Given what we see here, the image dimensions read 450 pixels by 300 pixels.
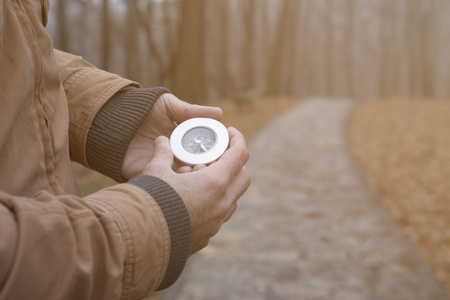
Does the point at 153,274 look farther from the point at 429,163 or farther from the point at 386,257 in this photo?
the point at 429,163

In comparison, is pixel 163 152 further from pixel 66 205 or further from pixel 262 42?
pixel 262 42

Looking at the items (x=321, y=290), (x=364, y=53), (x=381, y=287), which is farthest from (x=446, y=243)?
(x=364, y=53)

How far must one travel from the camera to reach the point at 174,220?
4.24 feet

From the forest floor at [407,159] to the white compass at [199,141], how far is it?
4.36 metres

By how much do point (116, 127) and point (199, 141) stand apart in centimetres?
30

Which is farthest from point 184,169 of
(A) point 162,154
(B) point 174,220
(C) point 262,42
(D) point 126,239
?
(C) point 262,42

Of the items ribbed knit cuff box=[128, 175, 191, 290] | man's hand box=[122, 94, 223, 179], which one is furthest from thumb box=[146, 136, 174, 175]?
man's hand box=[122, 94, 223, 179]

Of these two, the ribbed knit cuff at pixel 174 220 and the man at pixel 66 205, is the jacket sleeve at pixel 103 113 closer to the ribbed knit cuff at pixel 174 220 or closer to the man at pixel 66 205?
the man at pixel 66 205

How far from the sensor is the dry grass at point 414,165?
6480mm

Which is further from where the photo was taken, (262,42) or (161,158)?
(262,42)

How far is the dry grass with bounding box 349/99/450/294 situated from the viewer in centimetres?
648

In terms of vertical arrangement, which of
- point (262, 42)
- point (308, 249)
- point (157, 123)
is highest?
point (157, 123)

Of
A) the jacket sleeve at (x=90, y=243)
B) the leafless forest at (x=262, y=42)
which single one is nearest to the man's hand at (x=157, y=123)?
the jacket sleeve at (x=90, y=243)

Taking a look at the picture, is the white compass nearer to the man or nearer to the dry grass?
the man
